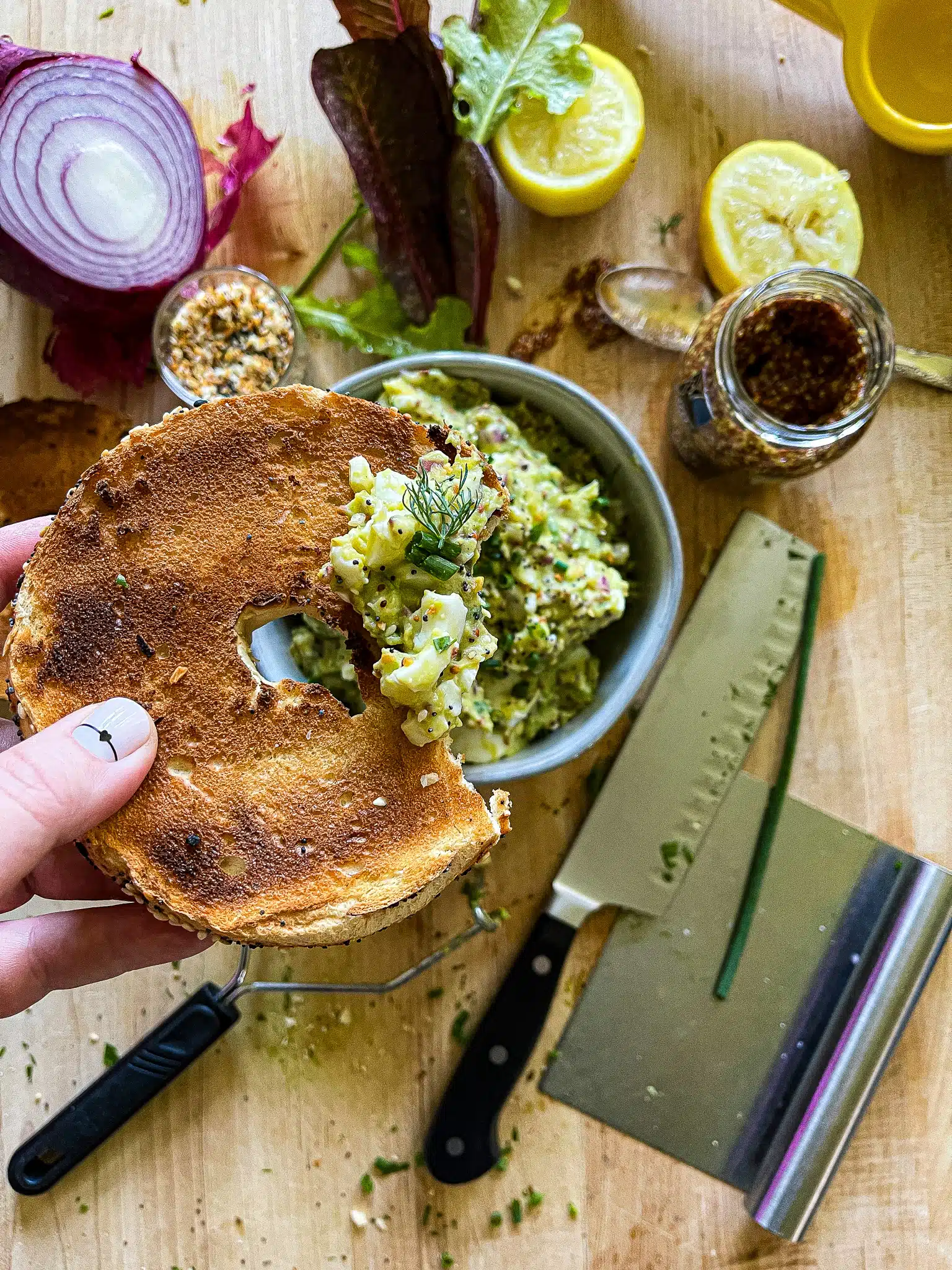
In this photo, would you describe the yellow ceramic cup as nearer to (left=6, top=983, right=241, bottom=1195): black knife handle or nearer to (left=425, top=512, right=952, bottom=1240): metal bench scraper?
(left=425, top=512, right=952, bottom=1240): metal bench scraper

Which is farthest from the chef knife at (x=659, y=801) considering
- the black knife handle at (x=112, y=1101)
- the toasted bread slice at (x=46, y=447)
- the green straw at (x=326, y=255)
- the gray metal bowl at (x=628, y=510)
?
the toasted bread slice at (x=46, y=447)

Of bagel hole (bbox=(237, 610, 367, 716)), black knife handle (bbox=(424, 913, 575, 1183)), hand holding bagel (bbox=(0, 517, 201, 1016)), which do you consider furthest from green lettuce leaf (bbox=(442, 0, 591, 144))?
black knife handle (bbox=(424, 913, 575, 1183))

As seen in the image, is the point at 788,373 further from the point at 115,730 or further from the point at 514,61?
the point at 115,730

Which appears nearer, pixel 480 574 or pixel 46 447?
pixel 480 574

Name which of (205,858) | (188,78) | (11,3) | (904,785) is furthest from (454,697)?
(11,3)

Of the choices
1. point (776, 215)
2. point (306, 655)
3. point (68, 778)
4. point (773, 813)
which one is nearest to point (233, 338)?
point (306, 655)

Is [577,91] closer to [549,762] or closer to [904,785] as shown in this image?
[549,762]

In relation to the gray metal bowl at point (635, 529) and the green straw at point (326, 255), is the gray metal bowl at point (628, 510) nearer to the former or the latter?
the gray metal bowl at point (635, 529)
